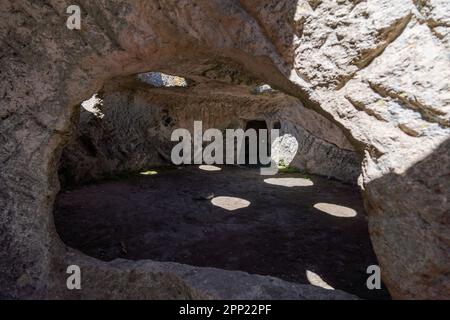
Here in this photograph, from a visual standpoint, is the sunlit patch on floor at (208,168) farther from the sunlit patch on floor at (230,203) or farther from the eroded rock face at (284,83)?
the eroded rock face at (284,83)

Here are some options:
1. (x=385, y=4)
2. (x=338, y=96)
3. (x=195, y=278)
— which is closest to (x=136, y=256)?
(x=195, y=278)

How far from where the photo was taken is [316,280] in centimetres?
334

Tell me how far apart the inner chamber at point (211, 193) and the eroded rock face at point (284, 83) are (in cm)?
137

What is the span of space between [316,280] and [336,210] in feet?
9.70

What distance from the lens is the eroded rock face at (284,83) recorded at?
1.88m

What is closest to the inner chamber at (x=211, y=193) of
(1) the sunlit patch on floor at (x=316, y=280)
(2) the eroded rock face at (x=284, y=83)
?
(1) the sunlit patch on floor at (x=316, y=280)

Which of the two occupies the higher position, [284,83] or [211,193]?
[284,83]

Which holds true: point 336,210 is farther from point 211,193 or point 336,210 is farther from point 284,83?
point 284,83

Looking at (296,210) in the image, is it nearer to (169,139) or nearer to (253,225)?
(253,225)

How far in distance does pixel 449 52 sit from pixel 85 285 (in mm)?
3371

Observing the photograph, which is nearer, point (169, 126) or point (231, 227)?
point (231, 227)

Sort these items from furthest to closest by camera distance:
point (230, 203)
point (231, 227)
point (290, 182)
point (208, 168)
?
point (208, 168)
point (290, 182)
point (230, 203)
point (231, 227)

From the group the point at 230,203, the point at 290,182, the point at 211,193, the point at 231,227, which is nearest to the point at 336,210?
the point at 230,203

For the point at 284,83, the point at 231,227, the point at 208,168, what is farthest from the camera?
the point at 208,168
